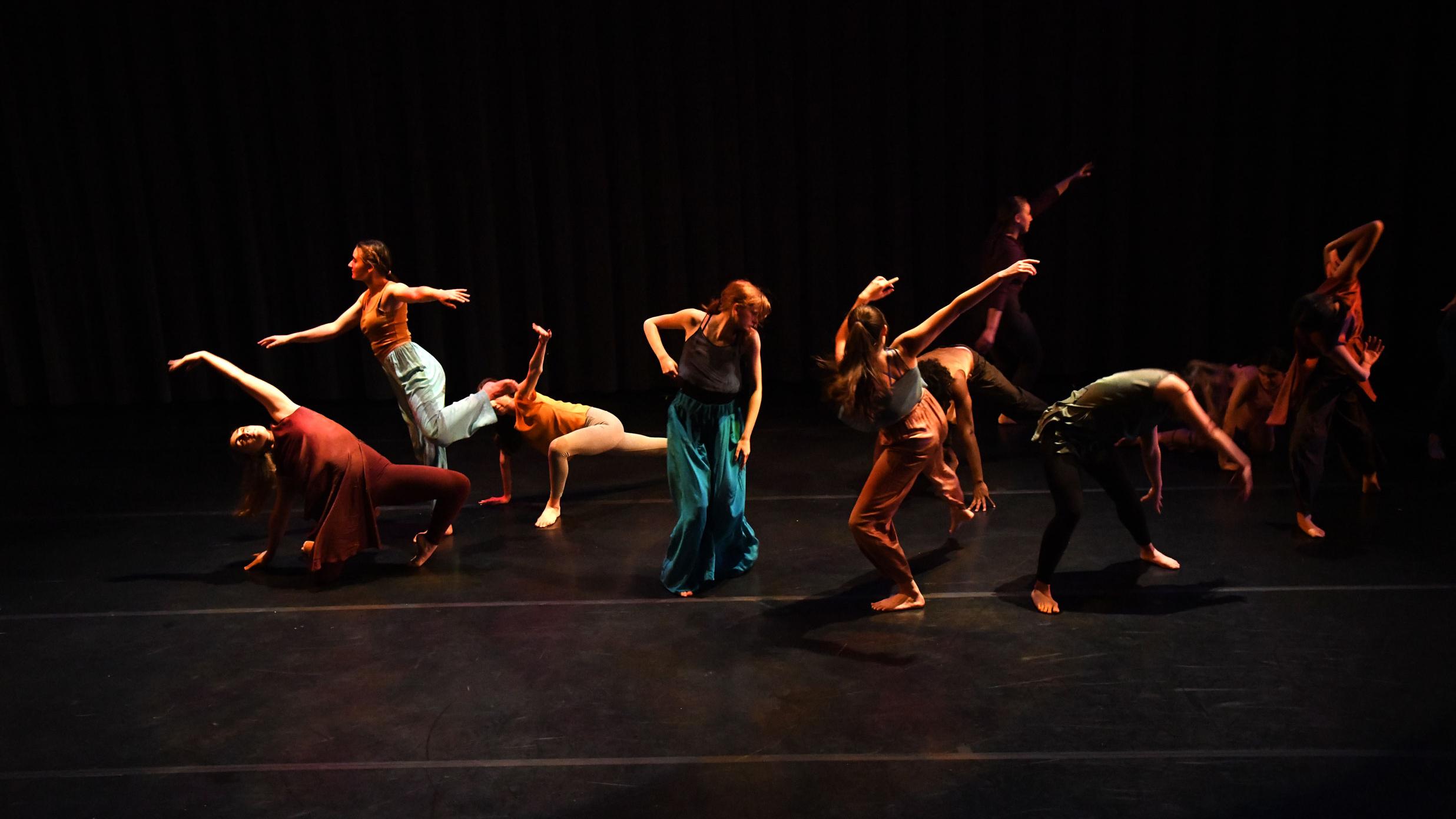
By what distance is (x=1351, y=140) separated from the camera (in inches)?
306

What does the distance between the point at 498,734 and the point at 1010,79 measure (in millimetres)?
6078

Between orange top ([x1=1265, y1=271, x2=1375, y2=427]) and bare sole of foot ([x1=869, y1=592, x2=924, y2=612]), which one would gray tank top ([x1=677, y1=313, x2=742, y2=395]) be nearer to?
bare sole of foot ([x1=869, y1=592, x2=924, y2=612])

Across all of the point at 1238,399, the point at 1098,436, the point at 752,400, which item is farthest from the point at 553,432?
the point at 1238,399

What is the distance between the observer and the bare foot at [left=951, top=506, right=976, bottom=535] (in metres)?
4.81

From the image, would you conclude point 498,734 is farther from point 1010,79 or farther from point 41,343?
point 41,343

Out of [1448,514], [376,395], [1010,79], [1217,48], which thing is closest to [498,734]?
[1448,514]

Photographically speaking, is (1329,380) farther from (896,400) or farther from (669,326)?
(669,326)

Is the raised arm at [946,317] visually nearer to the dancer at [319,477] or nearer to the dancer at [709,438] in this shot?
the dancer at [709,438]

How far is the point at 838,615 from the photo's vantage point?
4164 mm

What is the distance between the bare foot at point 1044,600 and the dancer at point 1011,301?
8.48ft

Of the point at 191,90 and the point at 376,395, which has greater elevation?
the point at 191,90

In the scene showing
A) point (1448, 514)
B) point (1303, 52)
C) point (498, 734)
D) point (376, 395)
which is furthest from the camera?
point (376, 395)

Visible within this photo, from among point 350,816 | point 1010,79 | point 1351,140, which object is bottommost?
point 350,816

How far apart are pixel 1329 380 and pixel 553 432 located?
347cm
